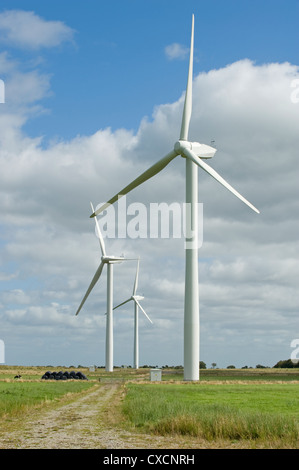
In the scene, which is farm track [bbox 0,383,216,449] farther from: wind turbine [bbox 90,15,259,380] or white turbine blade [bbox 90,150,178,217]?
white turbine blade [bbox 90,150,178,217]

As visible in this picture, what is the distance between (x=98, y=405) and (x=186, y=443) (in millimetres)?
17964

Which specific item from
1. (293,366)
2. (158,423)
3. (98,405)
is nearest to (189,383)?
(98,405)

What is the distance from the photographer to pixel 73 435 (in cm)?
2106

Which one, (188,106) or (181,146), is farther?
(188,106)

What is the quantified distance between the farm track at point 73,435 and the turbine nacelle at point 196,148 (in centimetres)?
4075

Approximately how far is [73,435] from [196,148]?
163 feet

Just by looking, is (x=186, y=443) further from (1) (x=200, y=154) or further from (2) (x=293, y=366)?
(2) (x=293, y=366)

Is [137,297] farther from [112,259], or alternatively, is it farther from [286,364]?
[286,364]

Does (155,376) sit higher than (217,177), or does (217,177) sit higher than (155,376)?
(217,177)

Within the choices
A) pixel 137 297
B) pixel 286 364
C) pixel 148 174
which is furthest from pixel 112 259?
pixel 286 364

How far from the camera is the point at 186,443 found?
1928 cm

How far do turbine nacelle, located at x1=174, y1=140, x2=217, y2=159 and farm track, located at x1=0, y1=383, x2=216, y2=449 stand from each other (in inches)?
1604

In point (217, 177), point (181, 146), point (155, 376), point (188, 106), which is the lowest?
point (155, 376)

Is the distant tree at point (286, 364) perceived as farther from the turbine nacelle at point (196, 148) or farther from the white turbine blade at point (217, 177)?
the white turbine blade at point (217, 177)
